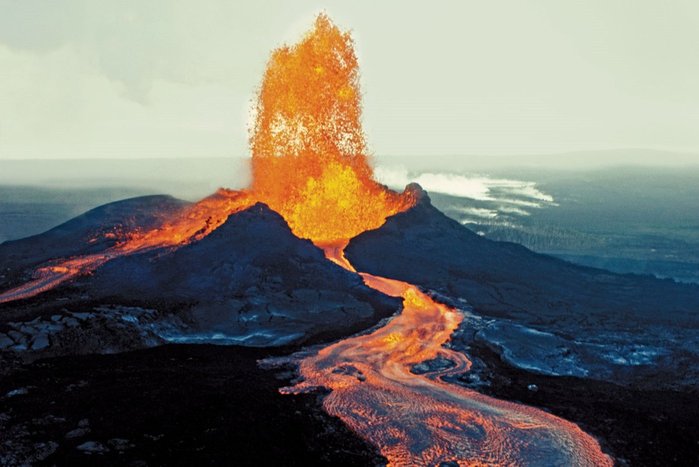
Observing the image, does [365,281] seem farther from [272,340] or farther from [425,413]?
[425,413]

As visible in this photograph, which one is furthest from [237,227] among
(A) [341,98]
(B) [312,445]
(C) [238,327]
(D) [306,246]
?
(B) [312,445]

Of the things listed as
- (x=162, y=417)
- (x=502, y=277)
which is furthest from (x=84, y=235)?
(x=502, y=277)

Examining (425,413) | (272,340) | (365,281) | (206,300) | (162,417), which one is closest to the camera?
(162,417)

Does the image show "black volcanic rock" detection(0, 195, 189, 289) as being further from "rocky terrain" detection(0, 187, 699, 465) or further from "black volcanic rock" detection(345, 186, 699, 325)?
"black volcanic rock" detection(345, 186, 699, 325)

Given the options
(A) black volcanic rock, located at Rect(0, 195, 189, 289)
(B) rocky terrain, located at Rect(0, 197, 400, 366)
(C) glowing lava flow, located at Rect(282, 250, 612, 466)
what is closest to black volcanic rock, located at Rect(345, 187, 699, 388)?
(C) glowing lava flow, located at Rect(282, 250, 612, 466)

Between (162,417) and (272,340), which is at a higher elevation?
(162,417)

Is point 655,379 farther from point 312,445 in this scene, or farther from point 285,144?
point 285,144

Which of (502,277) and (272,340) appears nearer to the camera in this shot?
(272,340)

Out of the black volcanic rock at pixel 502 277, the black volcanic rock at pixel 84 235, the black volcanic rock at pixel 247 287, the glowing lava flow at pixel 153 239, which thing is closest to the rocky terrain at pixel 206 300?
the black volcanic rock at pixel 247 287
